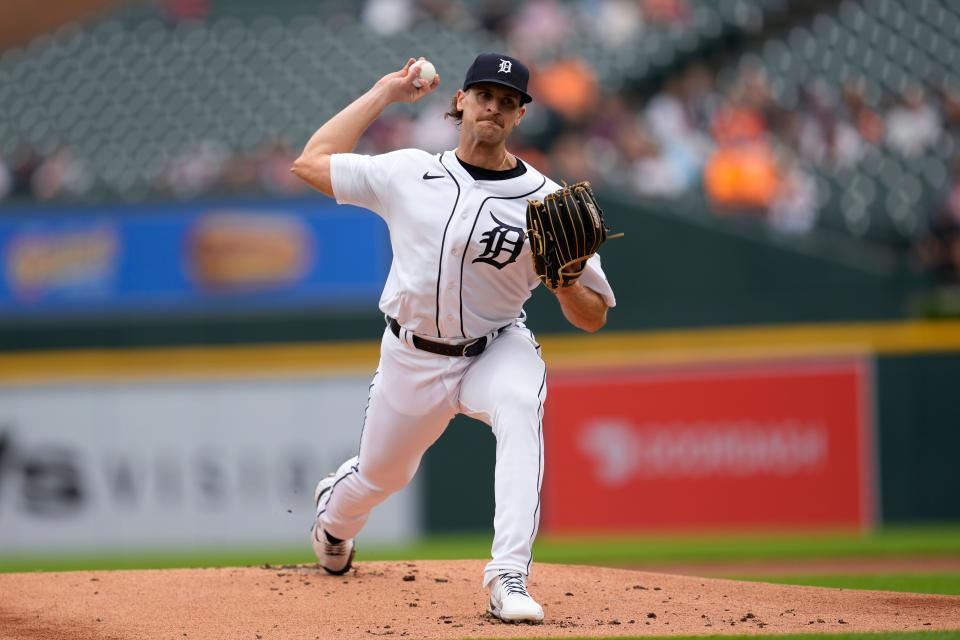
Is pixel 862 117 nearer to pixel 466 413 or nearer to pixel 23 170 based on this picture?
pixel 23 170

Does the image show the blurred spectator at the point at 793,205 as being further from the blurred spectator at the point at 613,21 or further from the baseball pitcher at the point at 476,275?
the baseball pitcher at the point at 476,275

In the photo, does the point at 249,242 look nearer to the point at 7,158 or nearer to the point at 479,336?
the point at 7,158

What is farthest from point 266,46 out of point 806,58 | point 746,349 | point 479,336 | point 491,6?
point 479,336

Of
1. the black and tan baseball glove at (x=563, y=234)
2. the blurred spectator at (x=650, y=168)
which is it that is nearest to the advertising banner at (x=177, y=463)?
the blurred spectator at (x=650, y=168)

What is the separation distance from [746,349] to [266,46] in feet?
20.3

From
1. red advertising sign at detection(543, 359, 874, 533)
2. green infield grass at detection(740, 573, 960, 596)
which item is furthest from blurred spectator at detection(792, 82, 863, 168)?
green infield grass at detection(740, 573, 960, 596)

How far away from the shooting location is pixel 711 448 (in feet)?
33.9

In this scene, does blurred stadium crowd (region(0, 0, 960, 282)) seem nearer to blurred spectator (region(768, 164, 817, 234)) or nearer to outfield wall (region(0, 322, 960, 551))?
blurred spectator (region(768, 164, 817, 234))

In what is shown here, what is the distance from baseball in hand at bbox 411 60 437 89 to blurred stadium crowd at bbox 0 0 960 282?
6260 millimetres

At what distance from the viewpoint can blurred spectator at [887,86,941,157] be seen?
1152cm

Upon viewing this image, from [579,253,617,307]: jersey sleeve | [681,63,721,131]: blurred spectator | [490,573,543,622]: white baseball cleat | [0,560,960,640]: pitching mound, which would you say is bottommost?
[0,560,960,640]: pitching mound

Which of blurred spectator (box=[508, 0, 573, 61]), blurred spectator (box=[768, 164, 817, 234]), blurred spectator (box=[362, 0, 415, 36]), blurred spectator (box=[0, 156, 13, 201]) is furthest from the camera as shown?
blurred spectator (box=[362, 0, 415, 36])

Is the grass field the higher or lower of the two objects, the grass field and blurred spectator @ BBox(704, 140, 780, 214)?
the lower

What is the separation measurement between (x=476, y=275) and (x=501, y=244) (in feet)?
0.47
